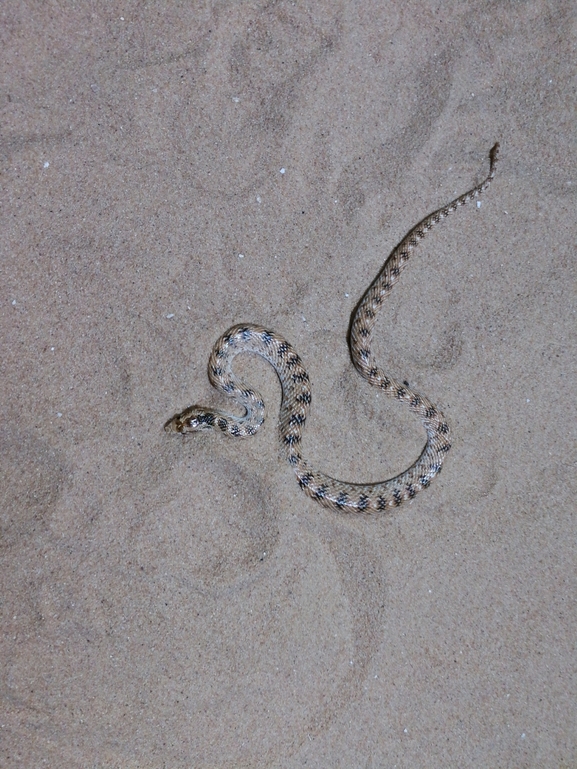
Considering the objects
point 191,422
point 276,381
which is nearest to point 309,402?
point 276,381

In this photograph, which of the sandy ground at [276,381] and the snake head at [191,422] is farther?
the snake head at [191,422]

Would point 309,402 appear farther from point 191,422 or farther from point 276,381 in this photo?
point 191,422

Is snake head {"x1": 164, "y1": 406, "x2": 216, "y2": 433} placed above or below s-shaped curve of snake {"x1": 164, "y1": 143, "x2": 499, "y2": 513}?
below

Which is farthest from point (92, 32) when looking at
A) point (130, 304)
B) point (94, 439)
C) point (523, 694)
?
point (523, 694)

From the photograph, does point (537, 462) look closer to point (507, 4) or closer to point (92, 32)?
point (507, 4)

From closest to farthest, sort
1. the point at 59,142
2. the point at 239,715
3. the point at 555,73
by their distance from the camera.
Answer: the point at 239,715 → the point at 59,142 → the point at 555,73

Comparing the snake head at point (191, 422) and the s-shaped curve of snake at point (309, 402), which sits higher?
the s-shaped curve of snake at point (309, 402)
